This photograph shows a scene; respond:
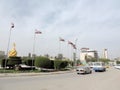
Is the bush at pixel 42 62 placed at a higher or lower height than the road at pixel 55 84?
higher

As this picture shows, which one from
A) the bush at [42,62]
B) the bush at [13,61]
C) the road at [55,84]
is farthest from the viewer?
the bush at [13,61]

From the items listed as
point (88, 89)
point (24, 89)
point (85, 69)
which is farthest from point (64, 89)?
point (85, 69)

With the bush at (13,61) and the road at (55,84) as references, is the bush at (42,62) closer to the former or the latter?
the bush at (13,61)

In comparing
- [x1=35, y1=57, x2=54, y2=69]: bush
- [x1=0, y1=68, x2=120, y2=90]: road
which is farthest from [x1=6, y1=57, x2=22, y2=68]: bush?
[x1=0, y1=68, x2=120, y2=90]: road

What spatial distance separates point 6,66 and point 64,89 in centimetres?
2987

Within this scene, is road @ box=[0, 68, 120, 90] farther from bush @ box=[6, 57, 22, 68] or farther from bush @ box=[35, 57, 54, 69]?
bush @ box=[6, 57, 22, 68]

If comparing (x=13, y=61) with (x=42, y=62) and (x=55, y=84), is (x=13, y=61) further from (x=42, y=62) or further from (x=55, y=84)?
(x=55, y=84)

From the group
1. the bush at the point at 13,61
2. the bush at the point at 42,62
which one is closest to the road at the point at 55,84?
the bush at the point at 42,62

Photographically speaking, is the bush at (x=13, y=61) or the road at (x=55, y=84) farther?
the bush at (x=13, y=61)

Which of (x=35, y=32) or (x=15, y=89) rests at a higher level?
(x=35, y=32)

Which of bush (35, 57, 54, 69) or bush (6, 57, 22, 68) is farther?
bush (6, 57, 22, 68)

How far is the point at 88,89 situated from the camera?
46.5 feet

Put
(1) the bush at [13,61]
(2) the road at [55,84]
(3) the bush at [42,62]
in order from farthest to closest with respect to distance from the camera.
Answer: (1) the bush at [13,61]
(3) the bush at [42,62]
(2) the road at [55,84]

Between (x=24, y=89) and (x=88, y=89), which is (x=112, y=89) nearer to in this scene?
(x=88, y=89)
